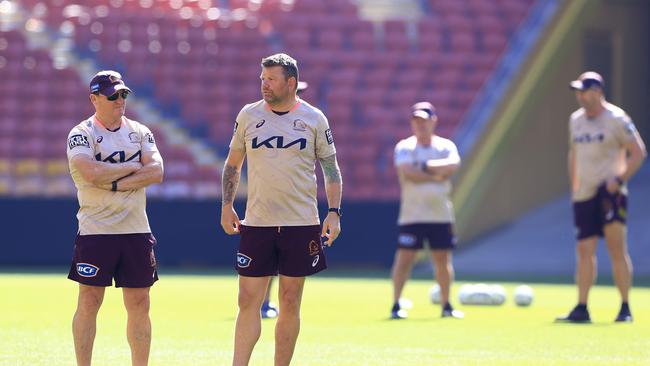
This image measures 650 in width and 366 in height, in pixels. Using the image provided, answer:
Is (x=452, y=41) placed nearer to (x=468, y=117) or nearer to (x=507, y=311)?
(x=468, y=117)

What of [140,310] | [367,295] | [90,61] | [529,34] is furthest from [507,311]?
[90,61]

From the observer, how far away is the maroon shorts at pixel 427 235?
42.8 feet

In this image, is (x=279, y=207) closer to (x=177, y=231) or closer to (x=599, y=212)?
(x=599, y=212)

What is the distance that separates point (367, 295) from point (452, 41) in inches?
362

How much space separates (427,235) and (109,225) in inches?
228

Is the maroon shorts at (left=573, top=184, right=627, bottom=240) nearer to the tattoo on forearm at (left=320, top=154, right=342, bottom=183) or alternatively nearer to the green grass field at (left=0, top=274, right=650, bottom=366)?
the green grass field at (left=0, top=274, right=650, bottom=366)

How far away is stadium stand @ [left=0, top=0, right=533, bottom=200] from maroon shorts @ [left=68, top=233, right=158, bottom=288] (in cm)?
1433

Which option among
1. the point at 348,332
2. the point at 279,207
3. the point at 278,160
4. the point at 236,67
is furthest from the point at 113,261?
the point at 236,67

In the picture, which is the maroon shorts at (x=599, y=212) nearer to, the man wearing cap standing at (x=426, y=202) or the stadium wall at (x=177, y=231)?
the man wearing cap standing at (x=426, y=202)

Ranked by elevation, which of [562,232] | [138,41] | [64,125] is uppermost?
[138,41]

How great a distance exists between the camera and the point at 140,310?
7.85 m

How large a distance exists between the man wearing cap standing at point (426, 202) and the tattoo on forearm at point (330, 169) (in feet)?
15.8

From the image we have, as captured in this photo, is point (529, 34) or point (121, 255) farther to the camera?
point (529, 34)

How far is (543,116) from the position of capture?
24312mm
